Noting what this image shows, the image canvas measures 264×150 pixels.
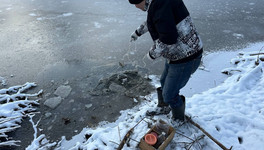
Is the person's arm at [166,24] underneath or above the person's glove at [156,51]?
above

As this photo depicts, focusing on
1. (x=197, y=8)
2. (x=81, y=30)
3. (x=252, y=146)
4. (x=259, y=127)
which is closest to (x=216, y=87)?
(x=259, y=127)

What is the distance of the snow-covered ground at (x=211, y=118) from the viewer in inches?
88.1

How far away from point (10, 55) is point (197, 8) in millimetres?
6403

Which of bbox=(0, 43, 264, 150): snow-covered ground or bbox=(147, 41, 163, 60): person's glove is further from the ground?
bbox=(147, 41, 163, 60): person's glove

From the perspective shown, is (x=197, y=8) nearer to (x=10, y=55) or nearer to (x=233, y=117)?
(x=233, y=117)

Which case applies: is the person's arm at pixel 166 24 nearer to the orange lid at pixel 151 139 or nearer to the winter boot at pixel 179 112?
the winter boot at pixel 179 112

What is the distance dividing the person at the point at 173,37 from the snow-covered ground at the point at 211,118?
655 millimetres

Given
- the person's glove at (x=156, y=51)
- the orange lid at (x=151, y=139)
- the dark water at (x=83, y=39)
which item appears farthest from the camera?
the dark water at (x=83, y=39)

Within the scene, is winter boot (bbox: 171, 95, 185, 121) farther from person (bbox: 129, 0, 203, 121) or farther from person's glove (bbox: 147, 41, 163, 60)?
person's glove (bbox: 147, 41, 163, 60)

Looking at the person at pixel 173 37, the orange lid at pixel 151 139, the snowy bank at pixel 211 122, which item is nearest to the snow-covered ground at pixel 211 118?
the snowy bank at pixel 211 122

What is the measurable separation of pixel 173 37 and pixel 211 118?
5.08ft

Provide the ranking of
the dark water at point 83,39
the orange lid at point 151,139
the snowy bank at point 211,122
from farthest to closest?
the dark water at point 83,39 < the snowy bank at point 211,122 < the orange lid at point 151,139

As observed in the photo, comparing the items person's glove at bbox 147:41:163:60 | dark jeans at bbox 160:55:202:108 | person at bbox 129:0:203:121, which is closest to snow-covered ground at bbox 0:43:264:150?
dark jeans at bbox 160:55:202:108

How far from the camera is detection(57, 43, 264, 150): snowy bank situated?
2.23m
